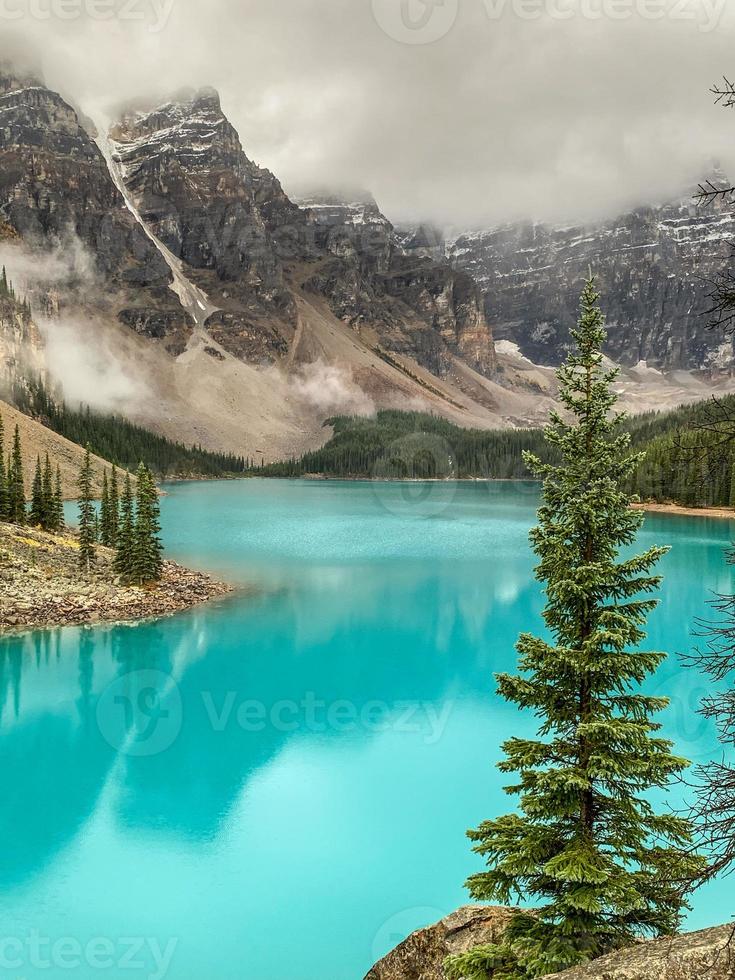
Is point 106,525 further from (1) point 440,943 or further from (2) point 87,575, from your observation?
(1) point 440,943

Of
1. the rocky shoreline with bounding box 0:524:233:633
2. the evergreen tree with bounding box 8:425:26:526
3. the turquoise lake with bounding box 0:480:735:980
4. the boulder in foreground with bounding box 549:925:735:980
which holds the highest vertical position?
the evergreen tree with bounding box 8:425:26:526

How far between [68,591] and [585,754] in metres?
34.0

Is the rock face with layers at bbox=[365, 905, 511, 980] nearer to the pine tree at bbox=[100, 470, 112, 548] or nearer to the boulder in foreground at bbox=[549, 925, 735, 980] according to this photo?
the boulder in foreground at bbox=[549, 925, 735, 980]

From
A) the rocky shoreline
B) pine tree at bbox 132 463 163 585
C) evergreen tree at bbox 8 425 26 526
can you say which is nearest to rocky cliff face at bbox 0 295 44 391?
evergreen tree at bbox 8 425 26 526

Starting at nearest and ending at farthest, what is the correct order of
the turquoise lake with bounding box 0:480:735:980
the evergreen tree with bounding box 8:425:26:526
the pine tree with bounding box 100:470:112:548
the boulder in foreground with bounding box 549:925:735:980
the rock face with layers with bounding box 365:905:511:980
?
the boulder in foreground with bounding box 549:925:735:980 < the rock face with layers with bounding box 365:905:511:980 < the turquoise lake with bounding box 0:480:735:980 < the evergreen tree with bounding box 8:425:26:526 < the pine tree with bounding box 100:470:112:548

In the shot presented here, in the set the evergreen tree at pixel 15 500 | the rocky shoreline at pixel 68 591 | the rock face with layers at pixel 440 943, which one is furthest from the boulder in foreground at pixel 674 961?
the evergreen tree at pixel 15 500

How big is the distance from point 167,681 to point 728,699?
24.9 metres

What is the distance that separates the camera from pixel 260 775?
20047 mm

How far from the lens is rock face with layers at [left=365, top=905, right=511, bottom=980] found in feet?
30.9

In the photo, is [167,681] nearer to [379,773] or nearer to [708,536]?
[379,773]

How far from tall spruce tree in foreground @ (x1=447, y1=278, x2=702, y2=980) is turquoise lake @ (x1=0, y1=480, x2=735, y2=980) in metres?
5.23

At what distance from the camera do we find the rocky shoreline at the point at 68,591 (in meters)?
34.6

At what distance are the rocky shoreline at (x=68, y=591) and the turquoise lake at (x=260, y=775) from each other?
1821 mm

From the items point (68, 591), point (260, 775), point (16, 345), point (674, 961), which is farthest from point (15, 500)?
point (16, 345)
